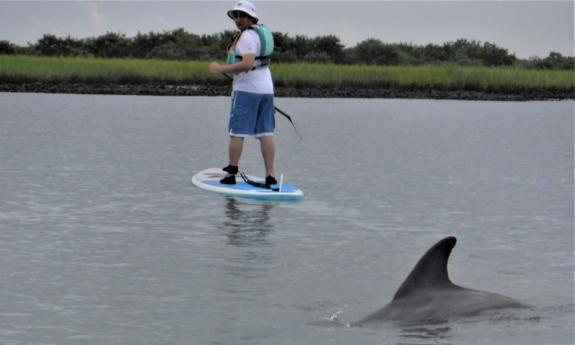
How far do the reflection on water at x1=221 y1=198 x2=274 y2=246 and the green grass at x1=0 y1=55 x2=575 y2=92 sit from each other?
3760 cm

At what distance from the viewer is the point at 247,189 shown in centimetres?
1475

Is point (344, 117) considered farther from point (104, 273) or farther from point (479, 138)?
point (104, 273)

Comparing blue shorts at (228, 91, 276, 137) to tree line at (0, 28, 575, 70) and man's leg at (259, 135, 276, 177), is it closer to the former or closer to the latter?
man's leg at (259, 135, 276, 177)

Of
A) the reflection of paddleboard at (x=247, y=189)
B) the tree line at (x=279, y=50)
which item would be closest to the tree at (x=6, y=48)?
the tree line at (x=279, y=50)

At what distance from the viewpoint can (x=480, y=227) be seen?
12.5 metres

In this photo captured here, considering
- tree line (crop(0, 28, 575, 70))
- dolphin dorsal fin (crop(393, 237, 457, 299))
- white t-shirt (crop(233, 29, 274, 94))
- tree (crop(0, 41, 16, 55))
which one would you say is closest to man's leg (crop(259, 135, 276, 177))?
white t-shirt (crop(233, 29, 274, 94))

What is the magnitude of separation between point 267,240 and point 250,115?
3695mm

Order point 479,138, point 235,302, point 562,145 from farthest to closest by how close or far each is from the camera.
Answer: point 479,138 → point 562,145 → point 235,302

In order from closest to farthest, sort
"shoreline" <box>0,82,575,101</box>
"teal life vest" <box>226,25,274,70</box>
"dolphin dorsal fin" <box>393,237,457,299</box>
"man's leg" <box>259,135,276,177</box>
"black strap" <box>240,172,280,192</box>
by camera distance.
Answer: "dolphin dorsal fin" <box>393,237,457,299</box>
"teal life vest" <box>226,25,274,70</box>
"black strap" <box>240,172,280,192</box>
"man's leg" <box>259,135,276,177</box>
"shoreline" <box>0,82,575,101</box>

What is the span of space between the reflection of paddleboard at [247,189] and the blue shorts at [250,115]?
1.96ft

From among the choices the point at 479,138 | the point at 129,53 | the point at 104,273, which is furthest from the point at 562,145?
the point at 129,53

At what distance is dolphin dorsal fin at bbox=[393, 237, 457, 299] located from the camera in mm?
7543

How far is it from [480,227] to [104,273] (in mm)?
4227

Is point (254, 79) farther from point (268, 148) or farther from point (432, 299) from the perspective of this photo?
point (432, 299)
